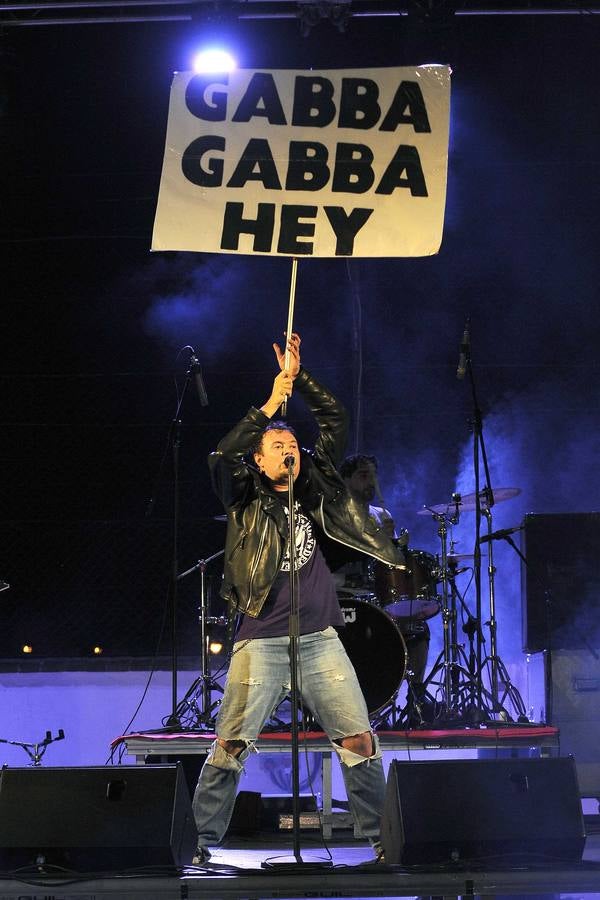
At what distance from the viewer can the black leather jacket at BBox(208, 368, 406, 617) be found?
5.27 meters

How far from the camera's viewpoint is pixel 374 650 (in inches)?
285

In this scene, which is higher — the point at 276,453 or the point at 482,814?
the point at 276,453

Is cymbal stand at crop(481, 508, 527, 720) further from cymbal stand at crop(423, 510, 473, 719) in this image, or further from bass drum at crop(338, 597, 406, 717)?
bass drum at crop(338, 597, 406, 717)

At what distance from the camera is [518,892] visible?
12.6 feet

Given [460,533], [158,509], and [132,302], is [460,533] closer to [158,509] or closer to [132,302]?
[158,509]

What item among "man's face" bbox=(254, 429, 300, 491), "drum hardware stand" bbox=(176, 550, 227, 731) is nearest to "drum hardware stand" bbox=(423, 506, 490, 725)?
"drum hardware stand" bbox=(176, 550, 227, 731)

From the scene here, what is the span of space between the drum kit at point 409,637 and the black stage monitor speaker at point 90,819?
3.17 metres

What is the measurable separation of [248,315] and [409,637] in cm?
364

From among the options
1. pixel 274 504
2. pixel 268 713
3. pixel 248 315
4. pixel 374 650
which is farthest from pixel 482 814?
pixel 248 315

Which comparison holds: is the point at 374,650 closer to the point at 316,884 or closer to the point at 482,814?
the point at 482,814

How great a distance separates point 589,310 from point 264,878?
769cm

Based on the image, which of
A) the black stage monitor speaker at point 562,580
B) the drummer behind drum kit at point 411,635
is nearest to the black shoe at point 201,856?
the drummer behind drum kit at point 411,635

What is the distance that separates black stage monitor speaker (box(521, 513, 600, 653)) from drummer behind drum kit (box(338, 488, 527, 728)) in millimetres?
399

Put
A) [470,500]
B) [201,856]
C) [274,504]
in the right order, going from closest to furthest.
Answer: [201,856], [274,504], [470,500]
